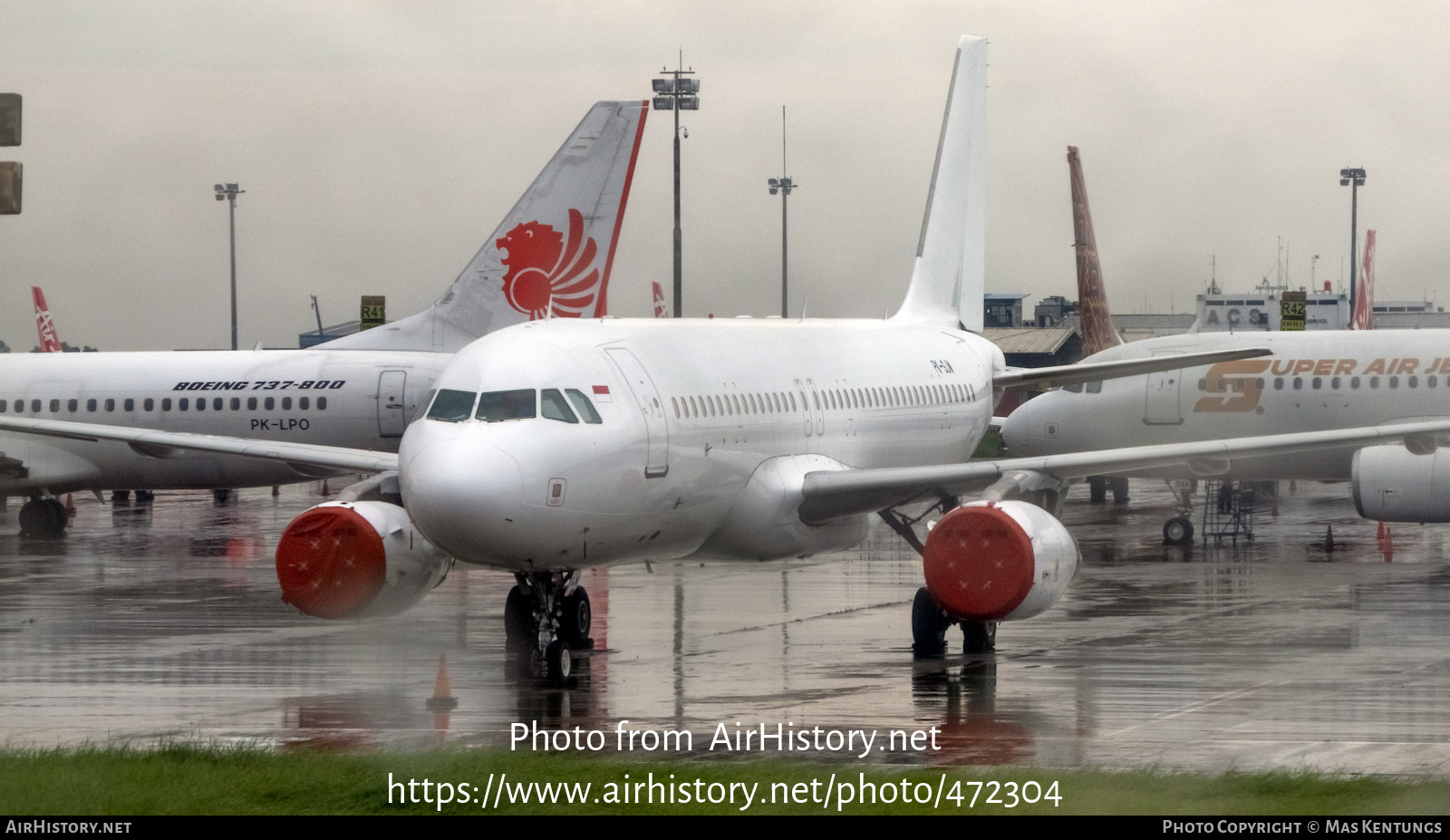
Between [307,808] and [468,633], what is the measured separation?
10335mm

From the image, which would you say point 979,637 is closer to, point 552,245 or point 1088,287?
point 552,245

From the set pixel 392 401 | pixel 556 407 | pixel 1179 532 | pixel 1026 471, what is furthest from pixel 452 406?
pixel 1179 532

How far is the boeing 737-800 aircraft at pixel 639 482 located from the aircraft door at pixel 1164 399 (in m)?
15.1

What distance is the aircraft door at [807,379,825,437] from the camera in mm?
23312

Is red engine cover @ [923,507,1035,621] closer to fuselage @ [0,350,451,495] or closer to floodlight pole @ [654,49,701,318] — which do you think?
fuselage @ [0,350,451,495]

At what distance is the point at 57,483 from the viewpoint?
37.8m

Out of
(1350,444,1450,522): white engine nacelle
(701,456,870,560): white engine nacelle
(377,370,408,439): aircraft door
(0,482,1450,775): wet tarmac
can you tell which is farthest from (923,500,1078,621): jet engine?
(377,370,408,439): aircraft door

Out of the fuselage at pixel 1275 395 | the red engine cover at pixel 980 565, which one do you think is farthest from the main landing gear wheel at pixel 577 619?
the fuselage at pixel 1275 395

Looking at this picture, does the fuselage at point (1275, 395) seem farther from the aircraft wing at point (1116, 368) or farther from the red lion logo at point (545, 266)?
the red lion logo at point (545, 266)

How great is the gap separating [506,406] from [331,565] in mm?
2481

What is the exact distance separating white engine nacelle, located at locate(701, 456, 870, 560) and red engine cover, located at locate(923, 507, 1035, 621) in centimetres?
279

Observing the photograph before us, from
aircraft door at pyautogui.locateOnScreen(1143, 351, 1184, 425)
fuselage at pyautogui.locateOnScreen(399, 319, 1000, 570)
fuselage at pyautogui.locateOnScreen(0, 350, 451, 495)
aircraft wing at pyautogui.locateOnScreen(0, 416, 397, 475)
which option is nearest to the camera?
fuselage at pyautogui.locateOnScreen(399, 319, 1000, 570)

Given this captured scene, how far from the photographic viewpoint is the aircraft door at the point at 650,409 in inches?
712
